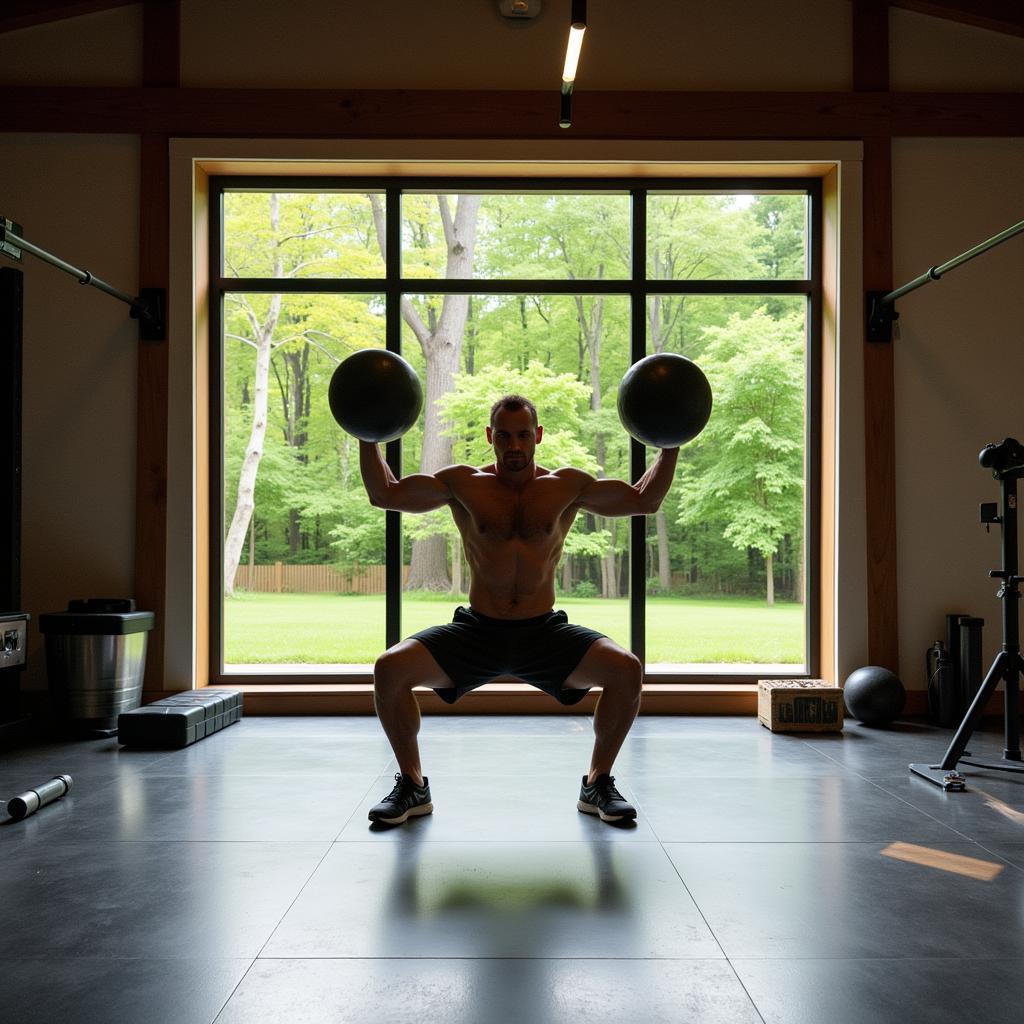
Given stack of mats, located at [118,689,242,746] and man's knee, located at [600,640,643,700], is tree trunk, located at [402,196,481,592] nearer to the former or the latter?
stack of mats, located at [118,689,242,746]

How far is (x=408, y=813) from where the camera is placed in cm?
297

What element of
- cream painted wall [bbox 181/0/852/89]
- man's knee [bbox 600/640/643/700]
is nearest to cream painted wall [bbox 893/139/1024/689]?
cream painted wall [bbox 181/0/852/89]

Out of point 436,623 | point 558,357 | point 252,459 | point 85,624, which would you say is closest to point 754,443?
point 558,357

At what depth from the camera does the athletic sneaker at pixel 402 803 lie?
9.50 ft

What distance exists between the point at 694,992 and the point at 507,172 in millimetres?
4473

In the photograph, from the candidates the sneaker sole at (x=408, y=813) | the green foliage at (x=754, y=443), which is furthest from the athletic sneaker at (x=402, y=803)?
the green foliage at (x=754, y=443)

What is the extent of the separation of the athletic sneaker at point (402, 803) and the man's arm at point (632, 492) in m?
1.15

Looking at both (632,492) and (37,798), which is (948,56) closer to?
(632,492)

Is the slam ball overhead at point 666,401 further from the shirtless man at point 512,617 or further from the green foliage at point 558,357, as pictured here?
the green foliage at point 558,357

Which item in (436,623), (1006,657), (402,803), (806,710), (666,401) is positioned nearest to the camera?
(402,803)

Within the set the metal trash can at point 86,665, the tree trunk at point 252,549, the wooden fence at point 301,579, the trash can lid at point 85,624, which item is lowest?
the metal trash can at point 86,665

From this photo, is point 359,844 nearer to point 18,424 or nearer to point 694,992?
point 694,992

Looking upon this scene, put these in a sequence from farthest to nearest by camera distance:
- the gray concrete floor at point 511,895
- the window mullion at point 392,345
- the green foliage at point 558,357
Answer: the green foliage at point 558,357 < the window mullion at point 392,345 < the gray concrete floor at point 511,895

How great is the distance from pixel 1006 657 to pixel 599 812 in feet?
6.06
